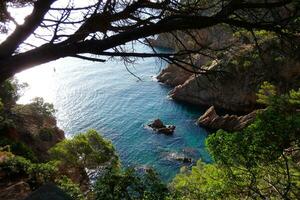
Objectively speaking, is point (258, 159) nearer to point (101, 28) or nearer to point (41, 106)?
point (101, 28)

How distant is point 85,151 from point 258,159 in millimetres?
15776

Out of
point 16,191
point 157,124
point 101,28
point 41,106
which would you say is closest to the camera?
point 101,28

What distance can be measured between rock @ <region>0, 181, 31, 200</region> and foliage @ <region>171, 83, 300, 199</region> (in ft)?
25.0

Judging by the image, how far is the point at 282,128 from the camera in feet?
25.2

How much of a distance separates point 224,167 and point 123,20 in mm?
6597

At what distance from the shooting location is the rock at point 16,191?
14.9 metres

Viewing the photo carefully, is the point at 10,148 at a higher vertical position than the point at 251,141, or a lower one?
lower

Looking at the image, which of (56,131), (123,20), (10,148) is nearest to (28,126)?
(56,131)

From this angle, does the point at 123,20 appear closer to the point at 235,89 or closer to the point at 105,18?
the point at 105,18

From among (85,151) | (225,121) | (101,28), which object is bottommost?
(225,121)

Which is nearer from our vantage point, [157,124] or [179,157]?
[179,157]

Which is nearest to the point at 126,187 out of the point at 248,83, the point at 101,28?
the point at 101,28

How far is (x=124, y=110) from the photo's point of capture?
44906 millimetres

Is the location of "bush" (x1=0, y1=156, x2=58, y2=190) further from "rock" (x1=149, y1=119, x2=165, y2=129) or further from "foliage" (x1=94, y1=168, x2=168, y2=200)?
"rock" (x1=149, y1=119, x2=165, y2=129)
